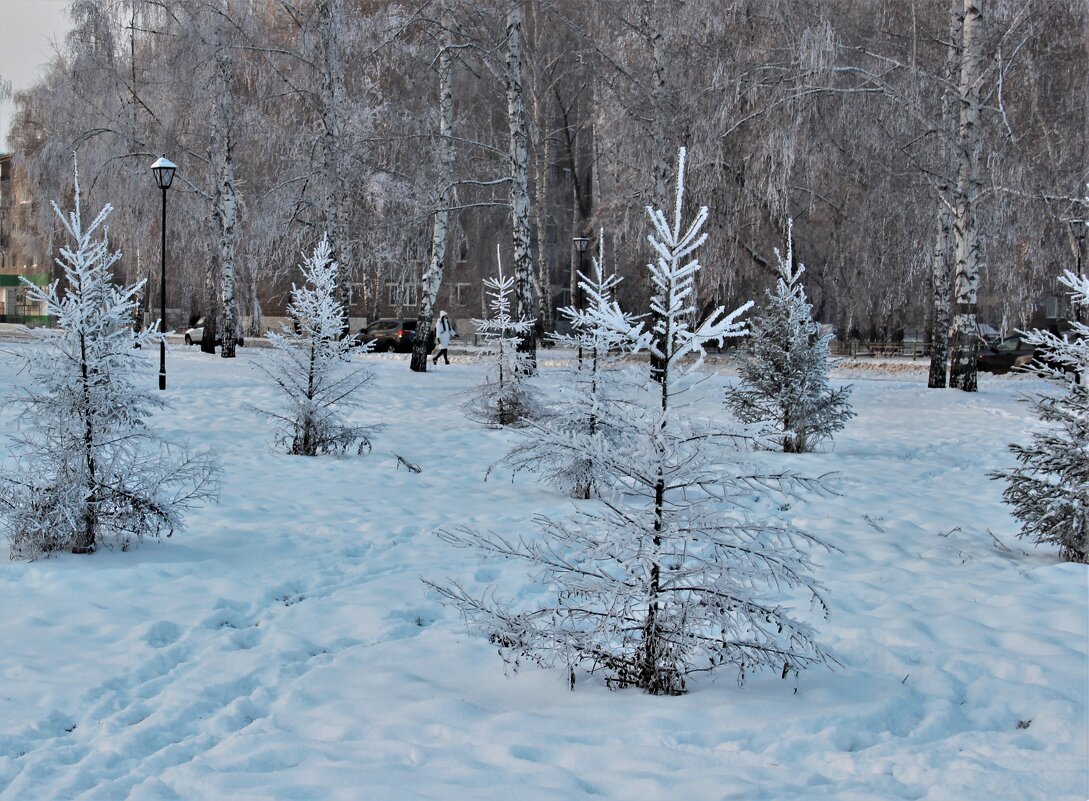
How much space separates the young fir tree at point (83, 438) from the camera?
6.96 metres

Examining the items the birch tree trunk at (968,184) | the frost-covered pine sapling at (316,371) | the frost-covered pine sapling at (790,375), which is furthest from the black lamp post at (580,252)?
the birch tree trunk at (968,184)

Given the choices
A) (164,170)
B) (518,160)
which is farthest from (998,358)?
(164,170)

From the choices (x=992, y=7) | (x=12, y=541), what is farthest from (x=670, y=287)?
(x=992, y=7)

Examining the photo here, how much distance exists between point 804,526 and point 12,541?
6394 mm

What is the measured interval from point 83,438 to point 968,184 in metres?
16.8

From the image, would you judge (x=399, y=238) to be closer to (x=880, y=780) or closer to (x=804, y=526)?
(x=804, y=526)

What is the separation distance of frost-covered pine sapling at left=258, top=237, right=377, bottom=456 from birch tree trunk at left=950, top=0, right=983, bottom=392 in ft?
41.3

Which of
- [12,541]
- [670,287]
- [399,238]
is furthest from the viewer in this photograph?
[399,238]

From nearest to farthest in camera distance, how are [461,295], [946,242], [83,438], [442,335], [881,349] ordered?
[83,438] < [946,242] < [442,335] < [881,349] < [461,295]

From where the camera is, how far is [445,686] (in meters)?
5.04

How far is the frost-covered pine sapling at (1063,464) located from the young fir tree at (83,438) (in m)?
6.60

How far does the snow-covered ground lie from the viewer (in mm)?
3934

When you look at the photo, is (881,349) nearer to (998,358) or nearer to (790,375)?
(998,358)

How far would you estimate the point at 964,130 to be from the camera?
61.2ft
